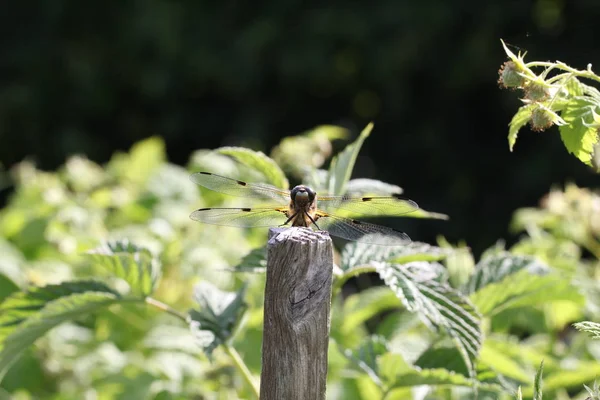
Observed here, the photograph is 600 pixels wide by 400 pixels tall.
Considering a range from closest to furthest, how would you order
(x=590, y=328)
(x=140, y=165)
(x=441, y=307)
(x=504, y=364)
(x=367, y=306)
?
(x=590, y=328)
(x=441, y=307)
(x=504, y=364)
(x=367, y=306)
(x=140, y=165)

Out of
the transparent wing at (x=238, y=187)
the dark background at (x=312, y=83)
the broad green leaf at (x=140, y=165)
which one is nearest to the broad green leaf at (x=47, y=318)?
the transparent wing at (x=238, y=187)

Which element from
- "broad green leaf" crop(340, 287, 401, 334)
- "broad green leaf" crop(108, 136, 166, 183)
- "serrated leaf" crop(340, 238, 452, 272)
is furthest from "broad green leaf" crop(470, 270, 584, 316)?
"broad green leaf" crop(108, 136, 166, 183)

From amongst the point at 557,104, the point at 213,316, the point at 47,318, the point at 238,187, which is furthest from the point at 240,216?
the point at 557,104

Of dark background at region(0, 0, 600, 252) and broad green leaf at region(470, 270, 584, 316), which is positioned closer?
broad green leaf at region(470, 270, 584, 316)

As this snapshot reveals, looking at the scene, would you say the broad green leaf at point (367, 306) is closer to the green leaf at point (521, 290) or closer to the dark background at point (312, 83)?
the green leaf at point (521, 290)

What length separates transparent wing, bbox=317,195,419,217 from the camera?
1.24 meters

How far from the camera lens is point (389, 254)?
1245mm

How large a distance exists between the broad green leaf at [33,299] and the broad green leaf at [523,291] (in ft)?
1.86

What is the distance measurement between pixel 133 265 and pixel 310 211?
28 centimetres

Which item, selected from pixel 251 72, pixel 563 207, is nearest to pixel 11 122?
pixel 251 72

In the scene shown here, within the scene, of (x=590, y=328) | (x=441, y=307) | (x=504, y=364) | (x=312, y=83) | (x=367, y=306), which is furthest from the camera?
(x=312, y=83)

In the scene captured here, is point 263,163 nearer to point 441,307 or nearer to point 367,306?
point 441,307

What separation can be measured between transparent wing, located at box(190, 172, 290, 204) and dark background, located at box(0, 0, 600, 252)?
165 inches

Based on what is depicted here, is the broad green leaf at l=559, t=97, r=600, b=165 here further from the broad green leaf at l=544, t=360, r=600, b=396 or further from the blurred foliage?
the broad green leaf at l=544, t=360, r=600, b=396
